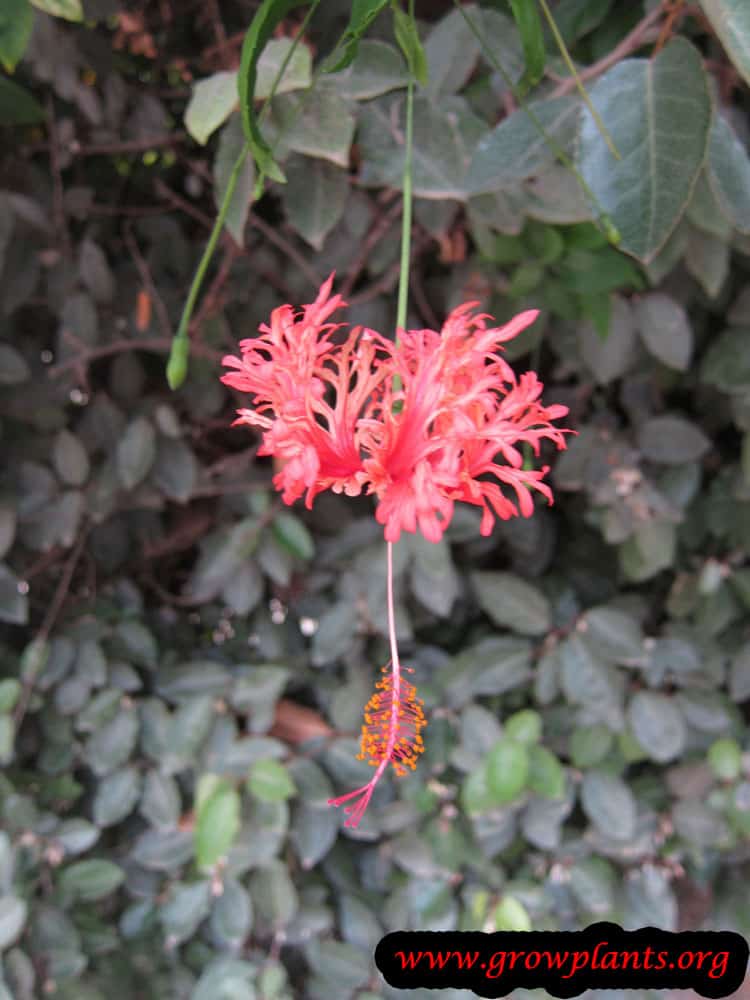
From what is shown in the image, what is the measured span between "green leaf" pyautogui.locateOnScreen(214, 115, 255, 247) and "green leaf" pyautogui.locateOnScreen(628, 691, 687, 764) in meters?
0.72

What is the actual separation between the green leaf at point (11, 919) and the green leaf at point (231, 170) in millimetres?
721

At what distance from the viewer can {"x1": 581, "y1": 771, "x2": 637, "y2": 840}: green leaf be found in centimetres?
99

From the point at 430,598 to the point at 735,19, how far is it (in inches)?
25.2

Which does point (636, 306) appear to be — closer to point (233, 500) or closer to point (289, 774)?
point (233, 500)

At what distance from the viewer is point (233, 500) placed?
40.5 inches

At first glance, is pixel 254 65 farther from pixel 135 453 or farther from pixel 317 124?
pixel 135 453

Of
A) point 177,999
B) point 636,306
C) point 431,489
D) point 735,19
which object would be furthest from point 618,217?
point 177,999

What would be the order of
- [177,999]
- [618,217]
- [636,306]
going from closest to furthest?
[618,217]
[636,306]
[177,999]

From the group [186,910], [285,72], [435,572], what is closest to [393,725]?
[285,72]

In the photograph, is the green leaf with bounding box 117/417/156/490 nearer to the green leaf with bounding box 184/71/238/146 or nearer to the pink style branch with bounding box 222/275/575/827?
the green leaf with bounding box 184/71/238/146

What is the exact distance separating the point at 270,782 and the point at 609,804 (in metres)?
0.41

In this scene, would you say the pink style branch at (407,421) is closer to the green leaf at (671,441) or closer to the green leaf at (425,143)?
the green leaf at (425,143)

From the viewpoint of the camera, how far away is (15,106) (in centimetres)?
67

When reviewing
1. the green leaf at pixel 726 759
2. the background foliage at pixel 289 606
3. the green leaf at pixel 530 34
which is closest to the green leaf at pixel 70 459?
the background foliage at pixel 289 606
